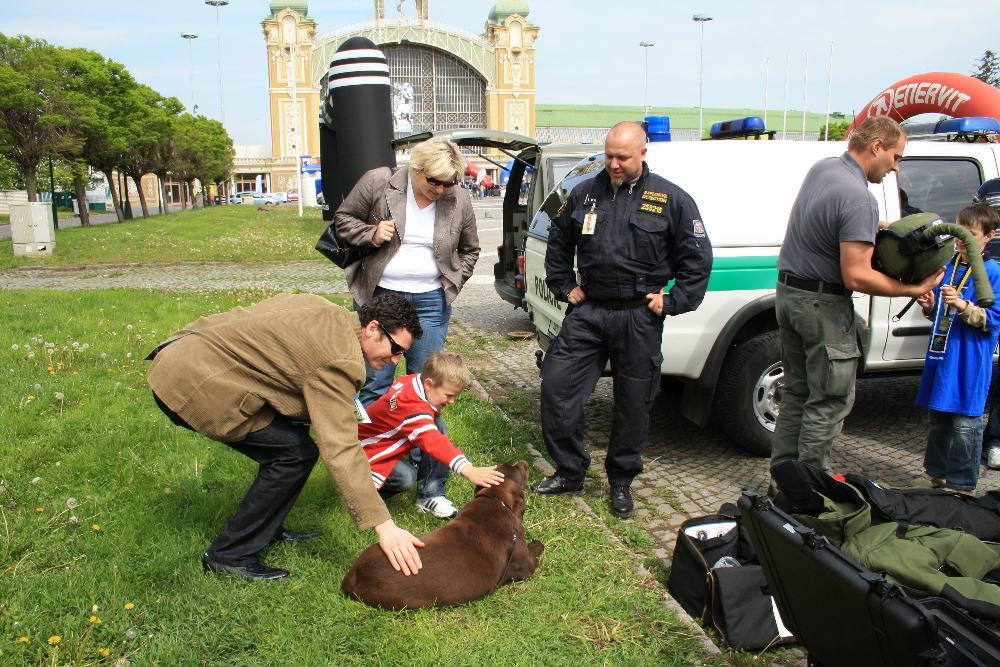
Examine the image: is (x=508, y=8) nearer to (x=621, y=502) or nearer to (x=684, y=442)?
(x=684, y=442)

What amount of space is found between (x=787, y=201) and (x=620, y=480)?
211 cm

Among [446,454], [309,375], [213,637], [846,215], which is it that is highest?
[846,215]

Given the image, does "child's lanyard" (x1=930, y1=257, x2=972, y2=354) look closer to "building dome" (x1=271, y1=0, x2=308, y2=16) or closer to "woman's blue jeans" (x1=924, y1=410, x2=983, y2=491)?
"woman's blue jeans" (x1=924, y1=410, x2=983, y2=491)

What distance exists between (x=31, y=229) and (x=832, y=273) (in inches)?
702

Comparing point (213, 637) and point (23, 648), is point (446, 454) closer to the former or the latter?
point (213, 637)

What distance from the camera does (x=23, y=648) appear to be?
2.58 m

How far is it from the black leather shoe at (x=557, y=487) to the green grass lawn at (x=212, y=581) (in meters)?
0.11

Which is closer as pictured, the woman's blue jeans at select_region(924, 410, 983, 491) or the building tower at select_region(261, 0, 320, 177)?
the woman's blue jeans at select_region(924, 410, 983, 491)

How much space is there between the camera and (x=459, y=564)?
287cm

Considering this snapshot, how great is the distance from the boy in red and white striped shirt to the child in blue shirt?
262cm

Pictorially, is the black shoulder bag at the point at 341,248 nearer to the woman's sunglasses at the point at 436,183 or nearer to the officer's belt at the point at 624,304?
the woman's sunglasses at the point at 436,183

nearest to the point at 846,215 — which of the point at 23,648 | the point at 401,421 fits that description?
the point at 401,421

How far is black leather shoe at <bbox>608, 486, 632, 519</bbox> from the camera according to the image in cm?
387

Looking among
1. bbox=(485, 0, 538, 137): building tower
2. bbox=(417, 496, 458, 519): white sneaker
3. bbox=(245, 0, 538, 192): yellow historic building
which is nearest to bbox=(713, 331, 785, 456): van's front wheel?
bbox=(417, 496, 458, 519): white sneaker
